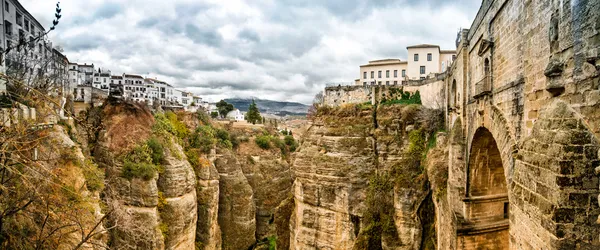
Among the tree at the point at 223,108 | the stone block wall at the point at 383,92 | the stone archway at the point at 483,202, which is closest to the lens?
the stone archway at the point at 483,202

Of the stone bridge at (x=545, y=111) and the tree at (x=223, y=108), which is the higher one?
the tree at (x=223, y=108)

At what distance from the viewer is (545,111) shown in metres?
4.22

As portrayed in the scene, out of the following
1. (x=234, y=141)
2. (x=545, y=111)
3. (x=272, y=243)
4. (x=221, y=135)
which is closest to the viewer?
(x=545, y=111)

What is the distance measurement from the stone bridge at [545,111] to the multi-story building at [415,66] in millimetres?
22432

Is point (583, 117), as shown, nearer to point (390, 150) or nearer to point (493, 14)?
point (493, 14)

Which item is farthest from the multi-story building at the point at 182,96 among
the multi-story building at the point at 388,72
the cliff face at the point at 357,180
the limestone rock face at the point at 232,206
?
the cliff face at the point at 357,180

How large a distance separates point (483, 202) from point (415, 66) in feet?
77.1

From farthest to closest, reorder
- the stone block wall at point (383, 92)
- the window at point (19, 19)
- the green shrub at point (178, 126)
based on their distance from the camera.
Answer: the green shrub at point (178, 126), the window at point (19, 19), the stone block wall at point (383, 92)

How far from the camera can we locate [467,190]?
988cm

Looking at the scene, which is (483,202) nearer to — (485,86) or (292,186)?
(485,86)

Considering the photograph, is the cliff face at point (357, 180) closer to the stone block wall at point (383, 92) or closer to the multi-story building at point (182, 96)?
the stone block wall at point (383, 92)

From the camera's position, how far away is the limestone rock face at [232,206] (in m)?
27.4

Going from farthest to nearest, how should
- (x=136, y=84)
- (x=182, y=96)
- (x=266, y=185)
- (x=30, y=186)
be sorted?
(x=182, y=96) → (x=136, y=84) → (x=266, y=185) → (x=30, y=186)

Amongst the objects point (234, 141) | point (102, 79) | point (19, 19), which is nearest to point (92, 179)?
point (19, 19)
